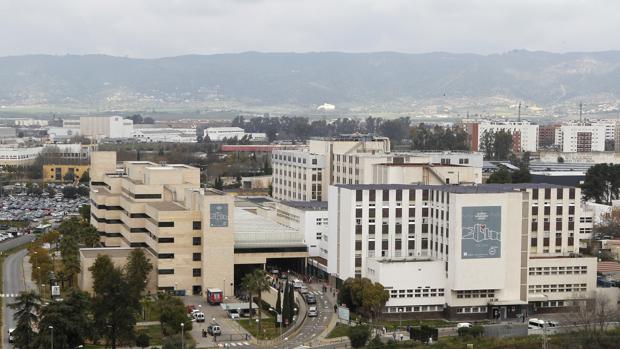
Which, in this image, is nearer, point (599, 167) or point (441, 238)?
point (441, 238)

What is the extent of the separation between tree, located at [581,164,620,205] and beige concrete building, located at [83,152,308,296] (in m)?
18.7

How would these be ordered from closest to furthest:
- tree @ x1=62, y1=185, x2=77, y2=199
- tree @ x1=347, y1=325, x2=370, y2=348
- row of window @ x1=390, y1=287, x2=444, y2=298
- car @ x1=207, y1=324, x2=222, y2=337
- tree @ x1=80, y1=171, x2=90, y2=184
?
tree @ x1=347, y1=325, x2=370, y2=348
car @ x1=207, y1=324, x2=222, y2=337
row of window @ x1=390, y1=287, x2=444, y2=298
tree @ x1=62, y1=185, x2=77, y2=199
tree @ x1=80, y1=171, x2=90, y2=184

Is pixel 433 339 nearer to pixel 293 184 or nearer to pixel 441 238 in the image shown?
pixel 441 238

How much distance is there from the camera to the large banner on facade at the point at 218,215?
34594 mm

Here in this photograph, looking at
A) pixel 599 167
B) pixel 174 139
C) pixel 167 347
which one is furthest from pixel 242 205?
pixel 174 139

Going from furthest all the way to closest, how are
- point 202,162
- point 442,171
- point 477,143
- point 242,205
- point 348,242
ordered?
point 477,143 → point 202,162 → point 242,205 → point 442,171 → point 348,242

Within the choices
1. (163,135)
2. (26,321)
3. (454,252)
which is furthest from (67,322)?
(163,135)

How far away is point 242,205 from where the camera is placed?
46781mm

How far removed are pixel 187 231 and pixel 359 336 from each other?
10024 mm

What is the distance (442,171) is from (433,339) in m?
13.6

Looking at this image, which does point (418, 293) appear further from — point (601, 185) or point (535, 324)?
point (601, 185)

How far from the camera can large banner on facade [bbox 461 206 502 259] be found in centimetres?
3100

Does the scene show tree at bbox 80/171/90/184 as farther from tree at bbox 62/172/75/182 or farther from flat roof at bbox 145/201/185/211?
flat roof at bbox 145/201/185/211

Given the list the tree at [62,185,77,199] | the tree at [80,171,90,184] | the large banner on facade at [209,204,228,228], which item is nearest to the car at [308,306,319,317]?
the large banner on facade at [209,204,228,228]
